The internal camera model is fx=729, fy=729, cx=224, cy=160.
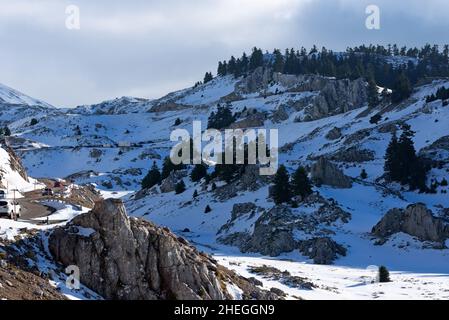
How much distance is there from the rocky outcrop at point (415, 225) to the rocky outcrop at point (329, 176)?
13.4m

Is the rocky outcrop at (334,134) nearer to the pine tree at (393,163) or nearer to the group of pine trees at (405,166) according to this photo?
the pine tree at (393,163)

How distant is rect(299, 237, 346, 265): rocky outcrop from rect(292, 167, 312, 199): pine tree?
33.6 feet

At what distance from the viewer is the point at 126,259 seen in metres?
29.8

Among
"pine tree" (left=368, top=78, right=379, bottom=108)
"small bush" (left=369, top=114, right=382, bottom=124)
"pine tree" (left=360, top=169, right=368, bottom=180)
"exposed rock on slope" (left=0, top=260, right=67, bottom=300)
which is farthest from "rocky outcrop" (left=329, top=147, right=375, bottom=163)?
"exposed rock on slope" (left=0, top=260, right=67, bottom=300)

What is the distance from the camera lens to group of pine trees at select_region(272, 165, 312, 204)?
7112cm

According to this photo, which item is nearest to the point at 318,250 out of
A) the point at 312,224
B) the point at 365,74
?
the point at 312,224

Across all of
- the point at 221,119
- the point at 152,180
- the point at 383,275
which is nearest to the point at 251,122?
the point at 221,119

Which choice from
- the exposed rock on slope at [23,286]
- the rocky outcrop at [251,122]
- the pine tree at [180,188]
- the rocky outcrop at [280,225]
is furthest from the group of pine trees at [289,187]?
the rocky outcrop at [251,122]

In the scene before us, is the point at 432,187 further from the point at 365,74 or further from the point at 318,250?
the point at 365,74

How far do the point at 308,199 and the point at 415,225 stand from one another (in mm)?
11813

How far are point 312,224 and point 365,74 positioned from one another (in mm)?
119177

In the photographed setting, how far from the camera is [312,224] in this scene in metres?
65.3

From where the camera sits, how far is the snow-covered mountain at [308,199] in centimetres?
5353

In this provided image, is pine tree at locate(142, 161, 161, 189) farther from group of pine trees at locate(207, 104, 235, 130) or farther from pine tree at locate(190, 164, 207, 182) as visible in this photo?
group of pine trees at locate(207, 104, 235, 130)
